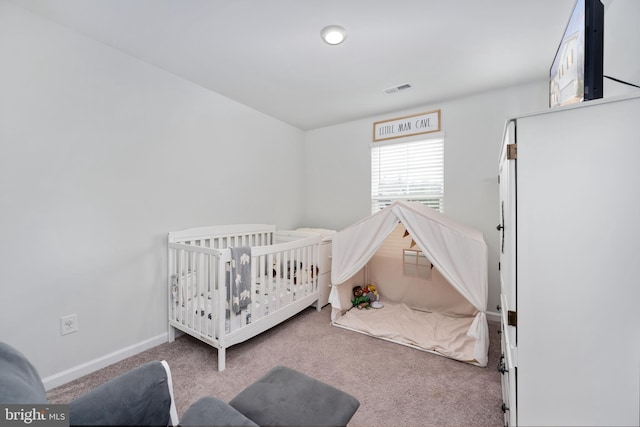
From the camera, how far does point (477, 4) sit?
152 centimetres

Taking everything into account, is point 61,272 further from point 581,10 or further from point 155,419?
point 581,10

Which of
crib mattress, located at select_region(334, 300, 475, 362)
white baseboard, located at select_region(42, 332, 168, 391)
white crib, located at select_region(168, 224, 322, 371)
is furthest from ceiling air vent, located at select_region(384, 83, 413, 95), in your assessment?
white baseboard, located at select_region(42, 332, 168, 391)

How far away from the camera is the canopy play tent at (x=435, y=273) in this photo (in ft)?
6.63

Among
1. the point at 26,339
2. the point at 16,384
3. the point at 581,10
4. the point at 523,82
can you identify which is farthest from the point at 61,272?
the point at 523,82

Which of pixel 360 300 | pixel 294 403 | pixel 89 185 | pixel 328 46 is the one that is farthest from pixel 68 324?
Answer: pixel 328 46

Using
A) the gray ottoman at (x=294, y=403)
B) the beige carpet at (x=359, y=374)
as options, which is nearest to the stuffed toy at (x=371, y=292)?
the beige carpet at (x=359, y=374)

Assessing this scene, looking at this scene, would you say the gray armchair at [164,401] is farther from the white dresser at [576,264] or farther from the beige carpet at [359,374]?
the white dresser at [576,264]

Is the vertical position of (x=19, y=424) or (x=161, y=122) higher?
(x=161, y=122)

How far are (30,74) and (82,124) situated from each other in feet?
1.14

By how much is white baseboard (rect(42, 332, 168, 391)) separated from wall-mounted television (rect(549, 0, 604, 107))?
10.4ft

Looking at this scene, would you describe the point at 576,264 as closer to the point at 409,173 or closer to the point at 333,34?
the point at 333,34

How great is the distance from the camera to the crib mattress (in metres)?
2.13

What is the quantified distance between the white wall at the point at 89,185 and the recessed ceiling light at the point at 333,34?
1416 millimetres

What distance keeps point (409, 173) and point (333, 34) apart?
1.85m
